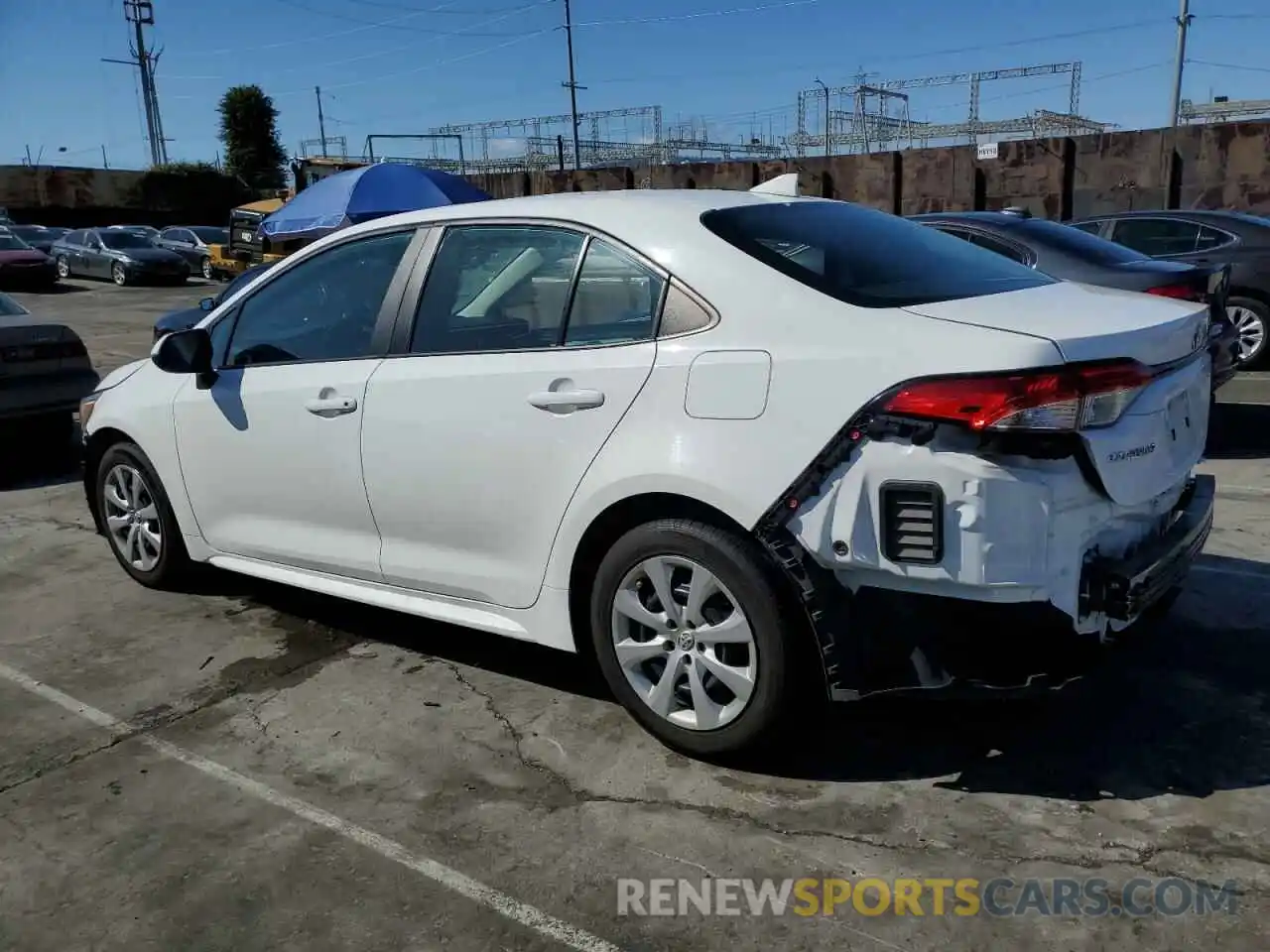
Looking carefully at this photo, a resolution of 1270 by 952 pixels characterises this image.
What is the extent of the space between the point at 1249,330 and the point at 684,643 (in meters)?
8.83

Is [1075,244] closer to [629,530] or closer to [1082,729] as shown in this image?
[1082,729]

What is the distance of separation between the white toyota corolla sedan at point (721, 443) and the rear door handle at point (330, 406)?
12 mm

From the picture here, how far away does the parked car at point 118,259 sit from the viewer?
27.6 m

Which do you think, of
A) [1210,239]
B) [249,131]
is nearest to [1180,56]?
[1210,239]

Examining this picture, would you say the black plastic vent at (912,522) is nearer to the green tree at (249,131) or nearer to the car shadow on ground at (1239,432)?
the car shadow on ground at (1239,432)

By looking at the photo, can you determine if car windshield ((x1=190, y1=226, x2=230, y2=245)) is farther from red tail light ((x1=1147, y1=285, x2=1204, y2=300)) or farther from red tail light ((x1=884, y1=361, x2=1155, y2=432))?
red tail light ((x1=884, y1=361, x2=1155, y2=432))

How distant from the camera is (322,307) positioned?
428 centimetres

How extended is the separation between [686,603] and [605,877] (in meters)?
0.80

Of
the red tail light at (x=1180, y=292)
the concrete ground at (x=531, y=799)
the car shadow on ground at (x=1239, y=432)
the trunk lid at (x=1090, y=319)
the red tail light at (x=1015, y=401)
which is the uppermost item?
the trunk lid at (x=1090, y=319)

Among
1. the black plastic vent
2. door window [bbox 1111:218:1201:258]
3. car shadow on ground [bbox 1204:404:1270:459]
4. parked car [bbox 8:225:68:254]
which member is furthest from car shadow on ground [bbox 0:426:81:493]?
parked car [bbox 8:225:68:254]

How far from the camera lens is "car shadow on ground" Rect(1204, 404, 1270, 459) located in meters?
7.11

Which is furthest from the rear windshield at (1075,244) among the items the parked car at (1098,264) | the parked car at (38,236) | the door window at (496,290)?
the parked car at (38,236)

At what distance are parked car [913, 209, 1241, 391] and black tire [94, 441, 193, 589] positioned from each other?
15.4 feet

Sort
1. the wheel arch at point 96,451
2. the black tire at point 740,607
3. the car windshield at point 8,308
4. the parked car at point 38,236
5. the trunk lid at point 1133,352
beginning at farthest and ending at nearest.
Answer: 1. the parked car at point 38,236
2. the car windshield at point 8,308
3. the wheel arch at point 96,451
4. the black tire at point 740,607
5. the trunk lid at point 1133,352
